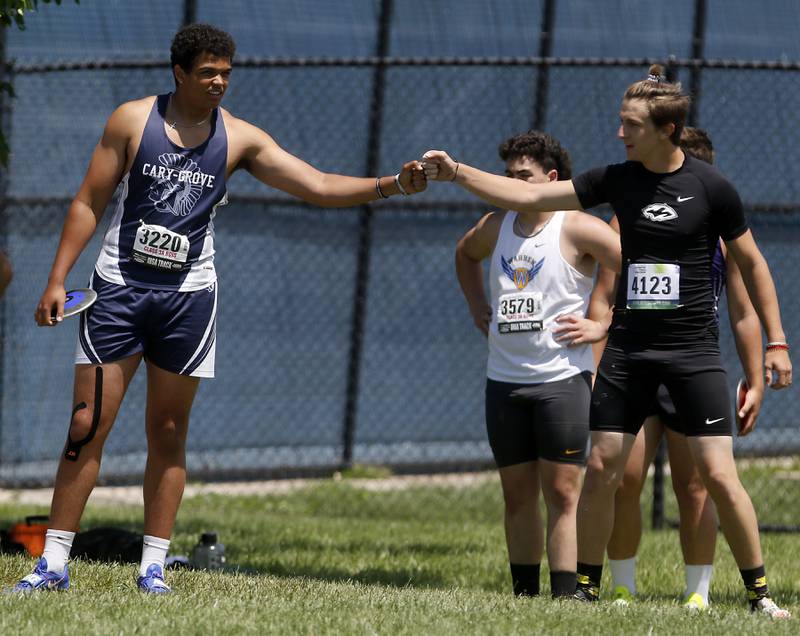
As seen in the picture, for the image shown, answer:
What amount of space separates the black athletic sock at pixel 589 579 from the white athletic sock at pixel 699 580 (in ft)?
1.62

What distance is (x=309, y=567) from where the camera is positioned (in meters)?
6.53

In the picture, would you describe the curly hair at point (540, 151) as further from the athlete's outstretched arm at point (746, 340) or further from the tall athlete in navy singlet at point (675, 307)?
the athlete's outstretched arm at point (746, 340)

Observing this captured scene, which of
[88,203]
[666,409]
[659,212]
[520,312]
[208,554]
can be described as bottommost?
[208,554]

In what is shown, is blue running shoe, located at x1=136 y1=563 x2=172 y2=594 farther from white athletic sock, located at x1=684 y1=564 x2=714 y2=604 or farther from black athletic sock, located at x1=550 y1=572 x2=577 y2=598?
white athletic sock, located at x1=684 y1=564 x2=714 y2=604

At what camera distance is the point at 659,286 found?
4.96 meters

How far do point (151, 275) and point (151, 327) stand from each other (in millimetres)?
196

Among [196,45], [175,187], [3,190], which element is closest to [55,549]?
[175,187]

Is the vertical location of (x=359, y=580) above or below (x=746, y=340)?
below

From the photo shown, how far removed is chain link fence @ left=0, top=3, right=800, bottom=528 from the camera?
9.29 m

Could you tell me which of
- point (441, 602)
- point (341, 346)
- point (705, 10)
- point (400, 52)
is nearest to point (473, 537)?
point (341, 346)

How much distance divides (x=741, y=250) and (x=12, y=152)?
5.83 metres

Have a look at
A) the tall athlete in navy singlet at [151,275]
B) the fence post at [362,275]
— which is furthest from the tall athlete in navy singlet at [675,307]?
the fence post at [362,275]

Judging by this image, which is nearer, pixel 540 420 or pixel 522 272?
pixel 540 420

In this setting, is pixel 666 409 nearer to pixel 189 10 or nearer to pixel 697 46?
pixel 697 46
